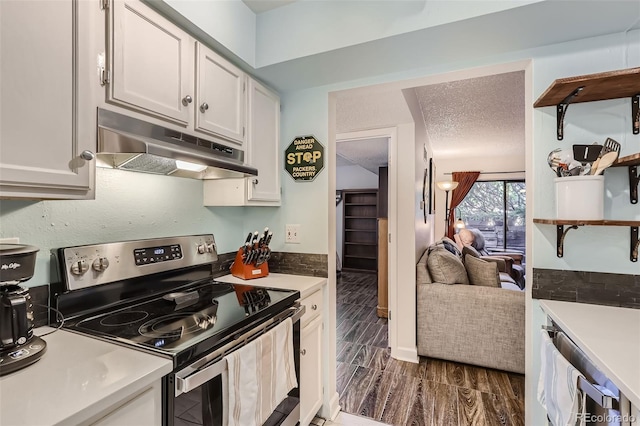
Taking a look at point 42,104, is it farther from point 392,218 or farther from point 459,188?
point 459,188

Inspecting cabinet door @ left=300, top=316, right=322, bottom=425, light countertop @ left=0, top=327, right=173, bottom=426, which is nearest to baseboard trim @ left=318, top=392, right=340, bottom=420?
cabinet door @ left=300, top=316, right=322, bottom=425

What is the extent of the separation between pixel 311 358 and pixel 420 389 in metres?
1.03

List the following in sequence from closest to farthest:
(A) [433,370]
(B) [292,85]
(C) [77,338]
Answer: (C) [77,338] < (B) [292,85] < (A) [433,370]

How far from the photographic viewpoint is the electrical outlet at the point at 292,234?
201 centimetres

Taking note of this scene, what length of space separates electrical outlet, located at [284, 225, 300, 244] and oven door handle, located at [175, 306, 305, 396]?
716 mm

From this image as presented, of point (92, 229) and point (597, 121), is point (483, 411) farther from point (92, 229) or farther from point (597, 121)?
point (92, 229)

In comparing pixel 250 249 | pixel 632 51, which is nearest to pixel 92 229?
pixel 250 249

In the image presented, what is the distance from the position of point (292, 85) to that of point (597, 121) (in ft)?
5.13

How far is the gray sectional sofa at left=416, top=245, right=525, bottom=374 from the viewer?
2.48 metres

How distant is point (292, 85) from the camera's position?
76.9 inches

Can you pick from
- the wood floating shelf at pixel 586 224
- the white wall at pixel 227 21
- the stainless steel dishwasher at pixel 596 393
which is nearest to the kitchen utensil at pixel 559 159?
the wood floating shelf at pixel 586 224

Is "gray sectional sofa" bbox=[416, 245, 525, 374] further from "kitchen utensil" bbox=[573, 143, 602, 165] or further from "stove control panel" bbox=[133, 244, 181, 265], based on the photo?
"stove control panel" bbox=[133, 244, 181, 265]

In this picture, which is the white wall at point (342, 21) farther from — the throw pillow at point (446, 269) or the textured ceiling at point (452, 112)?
the throw pillow at point (446, 269)

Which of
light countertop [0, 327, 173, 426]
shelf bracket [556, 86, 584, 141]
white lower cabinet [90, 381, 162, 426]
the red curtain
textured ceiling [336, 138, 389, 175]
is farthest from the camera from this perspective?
the red curtain
